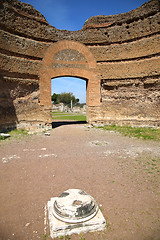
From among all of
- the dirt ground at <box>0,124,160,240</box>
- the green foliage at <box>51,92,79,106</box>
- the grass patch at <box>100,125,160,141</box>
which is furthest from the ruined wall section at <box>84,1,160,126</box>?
the green foliage at <box>51,92,79,106</box>

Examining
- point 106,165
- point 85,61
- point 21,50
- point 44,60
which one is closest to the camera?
point 106,165

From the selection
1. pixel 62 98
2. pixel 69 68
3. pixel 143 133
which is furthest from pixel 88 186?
pixel 62 98

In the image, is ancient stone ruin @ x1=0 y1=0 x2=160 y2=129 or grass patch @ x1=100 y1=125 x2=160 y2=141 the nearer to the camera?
grass patch @ x1=100 y1=125 x2=160 y2=141

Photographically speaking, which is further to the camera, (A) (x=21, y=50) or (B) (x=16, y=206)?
(A) (x=21, y=50)

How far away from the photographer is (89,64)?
11.5m

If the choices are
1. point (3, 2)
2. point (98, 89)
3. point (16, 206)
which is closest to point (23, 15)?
point (3, 2)

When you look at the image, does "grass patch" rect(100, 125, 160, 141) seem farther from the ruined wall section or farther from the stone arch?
the stone arch

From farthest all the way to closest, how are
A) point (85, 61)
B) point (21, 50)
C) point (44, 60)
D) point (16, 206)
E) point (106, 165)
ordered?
1. point (85, 61)
2. point (44, 60)
3. point (21, 50)
4. point (106, 165)
5. point (16, 206)

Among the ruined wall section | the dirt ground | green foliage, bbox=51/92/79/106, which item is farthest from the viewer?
green foliage, bbox=51/92/79/106

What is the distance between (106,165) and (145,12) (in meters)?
11.8

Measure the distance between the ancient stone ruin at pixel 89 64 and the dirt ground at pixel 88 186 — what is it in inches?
219

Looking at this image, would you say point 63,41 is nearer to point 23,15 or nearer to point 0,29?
point 23,15

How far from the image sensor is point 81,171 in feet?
12.1

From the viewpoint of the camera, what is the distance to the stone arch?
10.6 metres
